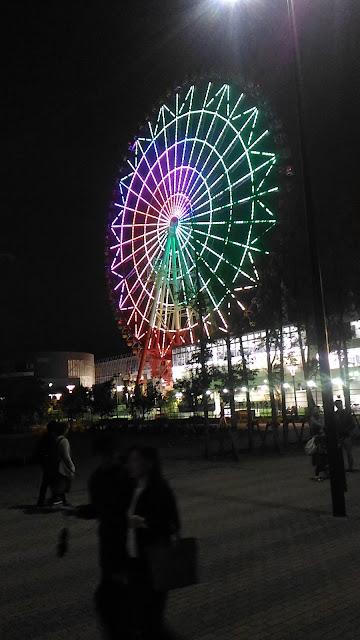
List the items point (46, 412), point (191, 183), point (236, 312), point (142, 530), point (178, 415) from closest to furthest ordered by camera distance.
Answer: point (142, 530) → point (236, 312) → point (191, 183) → point (178, 415) → point (46, 412)

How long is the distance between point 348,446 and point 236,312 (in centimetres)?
953

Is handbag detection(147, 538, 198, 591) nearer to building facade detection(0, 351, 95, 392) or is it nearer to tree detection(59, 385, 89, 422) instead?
tree detection(59, 385, 89, 422)

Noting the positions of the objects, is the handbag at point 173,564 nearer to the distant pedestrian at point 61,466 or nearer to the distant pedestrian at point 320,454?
the distant pedestrian at point 61,466

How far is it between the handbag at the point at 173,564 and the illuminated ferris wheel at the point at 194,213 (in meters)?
18.6

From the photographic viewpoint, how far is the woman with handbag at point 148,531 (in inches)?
162

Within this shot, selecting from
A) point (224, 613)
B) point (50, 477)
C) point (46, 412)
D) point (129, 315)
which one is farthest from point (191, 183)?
point (46, 412)

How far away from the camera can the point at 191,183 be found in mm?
34594

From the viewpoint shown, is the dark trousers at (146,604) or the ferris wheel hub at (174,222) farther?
the ferris wheel hub at (174,222)

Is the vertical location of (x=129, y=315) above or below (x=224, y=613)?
above

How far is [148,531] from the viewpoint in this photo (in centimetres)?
423

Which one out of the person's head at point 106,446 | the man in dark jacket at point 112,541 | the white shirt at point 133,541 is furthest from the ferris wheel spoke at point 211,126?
A: the man in dark jacket at point 112,541

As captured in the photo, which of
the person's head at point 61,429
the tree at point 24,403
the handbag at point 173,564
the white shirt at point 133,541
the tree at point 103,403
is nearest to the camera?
the handbag at point 173,564

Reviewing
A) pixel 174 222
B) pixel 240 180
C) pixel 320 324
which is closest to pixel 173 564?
pixel 320 324

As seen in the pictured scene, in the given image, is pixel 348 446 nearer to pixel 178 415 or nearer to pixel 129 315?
pixel 129 315
